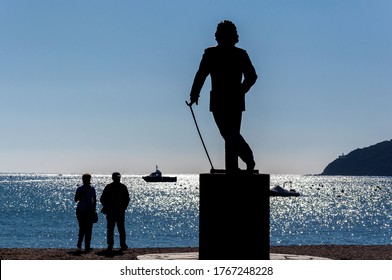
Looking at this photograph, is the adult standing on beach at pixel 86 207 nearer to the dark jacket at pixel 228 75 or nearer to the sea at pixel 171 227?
the dark jacket at pixel 228 75

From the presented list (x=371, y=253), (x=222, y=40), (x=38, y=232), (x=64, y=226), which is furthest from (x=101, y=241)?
(x=222, y=40)

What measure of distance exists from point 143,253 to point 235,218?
454cm

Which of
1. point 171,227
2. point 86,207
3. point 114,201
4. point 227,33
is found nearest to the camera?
point 227,33

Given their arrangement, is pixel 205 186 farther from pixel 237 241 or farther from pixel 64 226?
pixel 64 226

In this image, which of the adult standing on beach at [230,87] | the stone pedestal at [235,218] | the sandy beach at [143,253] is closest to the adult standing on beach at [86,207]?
the sandy beach at [143,253]

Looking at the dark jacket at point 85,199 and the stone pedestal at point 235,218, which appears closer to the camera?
the stone pedestal at point 235,218

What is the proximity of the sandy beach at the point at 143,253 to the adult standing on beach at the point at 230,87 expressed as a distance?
3.65 m

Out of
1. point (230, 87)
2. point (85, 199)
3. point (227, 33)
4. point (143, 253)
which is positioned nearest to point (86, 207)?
point (85, 199)

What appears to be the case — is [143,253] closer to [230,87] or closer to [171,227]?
[230,87]

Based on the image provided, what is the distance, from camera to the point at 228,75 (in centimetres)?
1241

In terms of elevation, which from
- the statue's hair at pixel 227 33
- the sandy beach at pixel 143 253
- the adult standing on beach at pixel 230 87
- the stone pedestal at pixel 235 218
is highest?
the statue's hair at pixel 227 33

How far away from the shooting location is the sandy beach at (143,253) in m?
15.3

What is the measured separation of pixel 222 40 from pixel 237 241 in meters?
2.98
